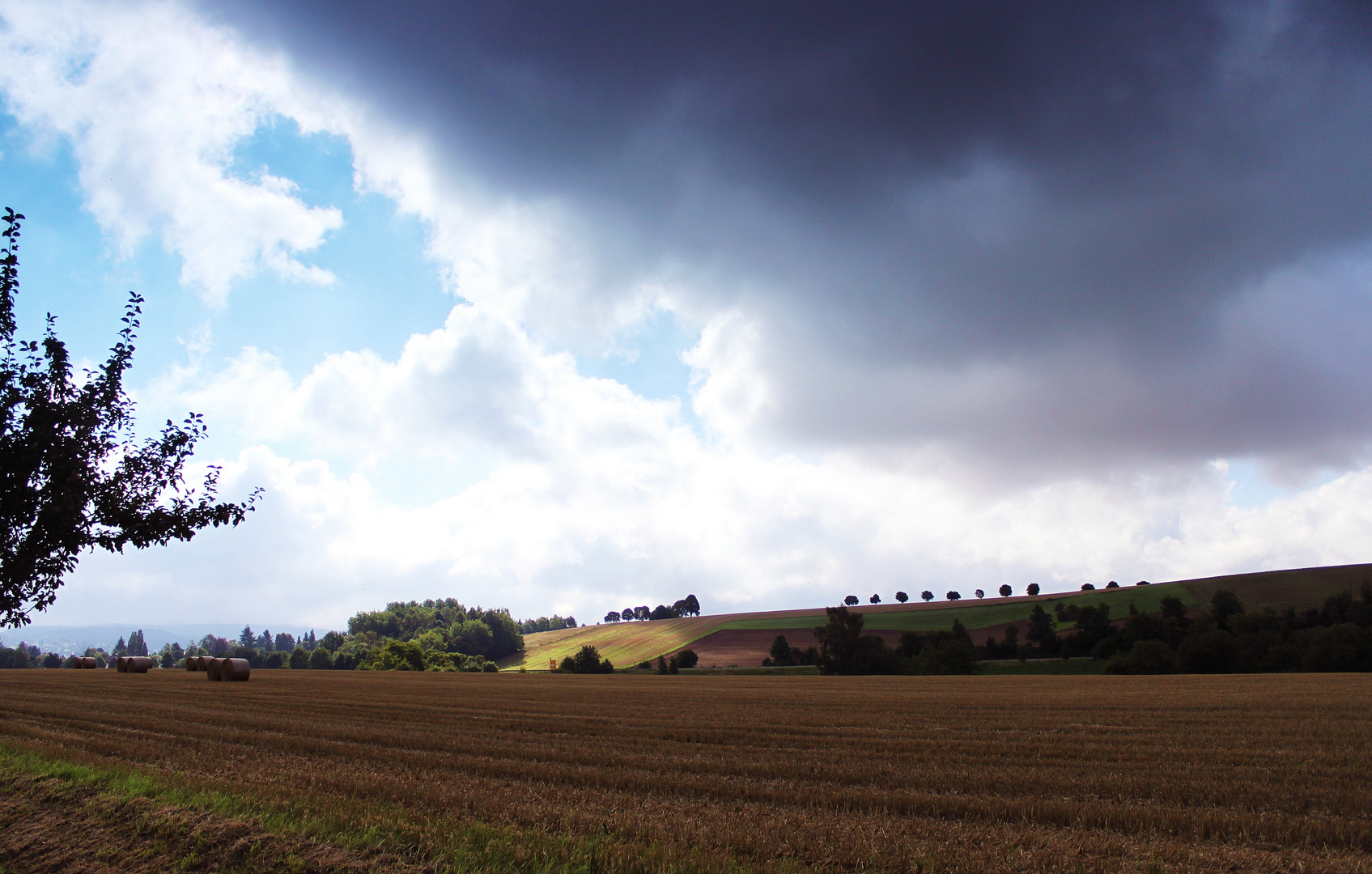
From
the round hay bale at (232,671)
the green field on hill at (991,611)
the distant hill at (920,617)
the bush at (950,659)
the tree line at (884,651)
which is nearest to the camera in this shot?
the round hay bale at (232,671)

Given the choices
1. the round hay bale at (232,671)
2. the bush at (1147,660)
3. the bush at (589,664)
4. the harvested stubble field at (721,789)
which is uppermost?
the harvested stubble field at (721,789)

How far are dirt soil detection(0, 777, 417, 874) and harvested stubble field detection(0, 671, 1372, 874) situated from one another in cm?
5

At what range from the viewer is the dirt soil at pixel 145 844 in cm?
750

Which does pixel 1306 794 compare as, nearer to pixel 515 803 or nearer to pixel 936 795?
pixel 936 795

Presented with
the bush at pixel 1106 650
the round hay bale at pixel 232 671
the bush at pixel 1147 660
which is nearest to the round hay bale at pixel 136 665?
the round hay bale at pixel 232 671

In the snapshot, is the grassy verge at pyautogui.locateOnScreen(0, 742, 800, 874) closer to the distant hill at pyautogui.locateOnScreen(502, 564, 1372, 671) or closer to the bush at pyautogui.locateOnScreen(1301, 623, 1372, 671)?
the bush at pyautogui.locateOnScreen(1301, 623, 1372, 671)

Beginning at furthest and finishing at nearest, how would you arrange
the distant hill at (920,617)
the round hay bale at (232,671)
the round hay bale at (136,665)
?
the distant hill at (920,617)
the round hay bale at (136,665)
the round hay bale at (232,671)

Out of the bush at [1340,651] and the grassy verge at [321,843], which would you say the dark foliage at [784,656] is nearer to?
the bush at [1340,651]

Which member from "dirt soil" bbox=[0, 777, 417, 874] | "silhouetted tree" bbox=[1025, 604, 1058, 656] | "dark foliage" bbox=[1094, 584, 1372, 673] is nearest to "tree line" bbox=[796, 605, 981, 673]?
"silhouetted tree" bbox=[1025, 604, 1058, 656]

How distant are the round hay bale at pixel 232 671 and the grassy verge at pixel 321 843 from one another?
170 ft

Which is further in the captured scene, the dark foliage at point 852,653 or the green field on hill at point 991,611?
the green field on hill at point 991,611

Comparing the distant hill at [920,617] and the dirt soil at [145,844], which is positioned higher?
the dirt soil at [145,844]

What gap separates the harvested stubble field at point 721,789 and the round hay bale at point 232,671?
A: 32.7m

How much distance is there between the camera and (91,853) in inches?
320
